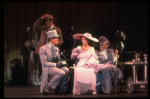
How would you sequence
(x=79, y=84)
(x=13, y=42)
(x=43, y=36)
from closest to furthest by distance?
(x=79, y=84), (x=43, y=36), (x=13, y=42)

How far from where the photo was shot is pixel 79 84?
5.17 metres

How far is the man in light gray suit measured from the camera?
4994mm

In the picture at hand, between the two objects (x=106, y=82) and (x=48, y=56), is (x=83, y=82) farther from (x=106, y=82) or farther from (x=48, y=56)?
(x=48, y=56)

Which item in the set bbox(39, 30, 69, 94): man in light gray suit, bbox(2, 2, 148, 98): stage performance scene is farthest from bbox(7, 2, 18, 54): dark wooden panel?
bbox(39, 30, 69, 94): man in light gray suit

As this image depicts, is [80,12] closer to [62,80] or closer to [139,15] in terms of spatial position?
[139,15]

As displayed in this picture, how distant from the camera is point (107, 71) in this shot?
548cm

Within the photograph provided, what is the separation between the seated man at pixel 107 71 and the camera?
5.42m

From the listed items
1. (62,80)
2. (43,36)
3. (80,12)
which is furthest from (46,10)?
(62,80)

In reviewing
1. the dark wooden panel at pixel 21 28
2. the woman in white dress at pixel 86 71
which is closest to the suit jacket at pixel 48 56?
the woman in white dress at pixel 86 71

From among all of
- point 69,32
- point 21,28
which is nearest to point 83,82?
point 69,32

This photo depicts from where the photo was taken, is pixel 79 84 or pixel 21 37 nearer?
pixel 79 84

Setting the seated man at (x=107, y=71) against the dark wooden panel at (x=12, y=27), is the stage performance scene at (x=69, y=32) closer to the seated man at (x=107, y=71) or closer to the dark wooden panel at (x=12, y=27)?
the dark wooden panel at (x=12, y=27)

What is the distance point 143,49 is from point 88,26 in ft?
6.13

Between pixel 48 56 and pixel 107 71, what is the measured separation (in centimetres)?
134
